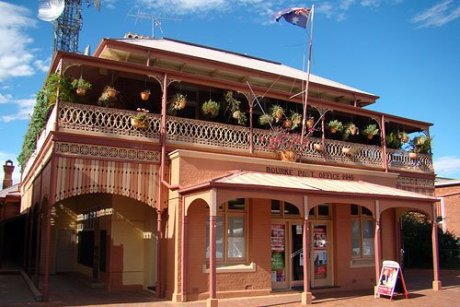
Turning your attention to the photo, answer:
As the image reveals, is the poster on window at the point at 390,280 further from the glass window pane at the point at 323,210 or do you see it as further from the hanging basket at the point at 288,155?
the hanging basket at the point at 288,155

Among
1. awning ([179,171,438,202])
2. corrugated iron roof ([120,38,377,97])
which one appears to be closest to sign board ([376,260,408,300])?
awning ([179,171,438,202])

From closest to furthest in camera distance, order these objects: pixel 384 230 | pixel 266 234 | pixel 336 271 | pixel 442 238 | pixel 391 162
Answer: pixel 266 234, pixel 336 271, pixel 384 230, pixel 391 162, pixel 442 238

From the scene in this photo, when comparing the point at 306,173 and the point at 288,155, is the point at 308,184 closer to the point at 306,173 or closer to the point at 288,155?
the point at 306,173

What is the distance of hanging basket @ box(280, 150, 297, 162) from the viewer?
16289mm

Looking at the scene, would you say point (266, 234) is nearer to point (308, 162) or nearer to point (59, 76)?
point (308, 162)

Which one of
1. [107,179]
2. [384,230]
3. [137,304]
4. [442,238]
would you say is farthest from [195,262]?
[442,238]

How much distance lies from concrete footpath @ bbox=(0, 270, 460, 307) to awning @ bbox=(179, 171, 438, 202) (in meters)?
3.01

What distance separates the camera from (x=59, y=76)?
13594 millimetres

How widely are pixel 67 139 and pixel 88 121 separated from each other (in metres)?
0.88

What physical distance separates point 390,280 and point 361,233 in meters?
3.40

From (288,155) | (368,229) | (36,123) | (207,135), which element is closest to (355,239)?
(368,229)

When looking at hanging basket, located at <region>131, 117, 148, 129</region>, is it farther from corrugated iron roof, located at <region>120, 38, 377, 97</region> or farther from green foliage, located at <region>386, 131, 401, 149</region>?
green foliage, located at <region>386, 131, 401, 149</region>

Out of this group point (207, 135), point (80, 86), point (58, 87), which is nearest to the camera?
point (58, 87)

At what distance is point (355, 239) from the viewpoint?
17375 millimetres
